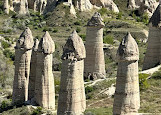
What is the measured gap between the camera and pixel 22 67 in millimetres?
26391

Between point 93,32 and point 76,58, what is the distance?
11.1 meters

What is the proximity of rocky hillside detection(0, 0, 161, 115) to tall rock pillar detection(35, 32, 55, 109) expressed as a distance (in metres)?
4.00

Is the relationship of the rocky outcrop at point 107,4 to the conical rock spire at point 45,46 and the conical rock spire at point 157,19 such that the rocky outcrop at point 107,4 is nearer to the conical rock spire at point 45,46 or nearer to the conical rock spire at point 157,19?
the conical rock spire at point 157,19

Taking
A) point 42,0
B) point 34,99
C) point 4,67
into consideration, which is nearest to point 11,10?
point 42,0

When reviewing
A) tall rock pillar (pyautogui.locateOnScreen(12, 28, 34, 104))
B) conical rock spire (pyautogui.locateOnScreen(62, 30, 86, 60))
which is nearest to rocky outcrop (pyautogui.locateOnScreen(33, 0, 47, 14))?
tall rock pillar (pyautogui.locateOnScreen(12, 28, 34, 104))

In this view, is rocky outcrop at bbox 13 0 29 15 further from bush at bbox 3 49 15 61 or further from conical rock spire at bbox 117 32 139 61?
conical rock spire at bbox 117 32 139 61

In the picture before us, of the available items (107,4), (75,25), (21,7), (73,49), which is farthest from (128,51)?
(107,4)

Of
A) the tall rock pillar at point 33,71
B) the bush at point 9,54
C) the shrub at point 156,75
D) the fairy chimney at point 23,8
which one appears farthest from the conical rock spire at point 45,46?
the fairy chimney at point 23,8

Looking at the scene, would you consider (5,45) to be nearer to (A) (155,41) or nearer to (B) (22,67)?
(A) (155,41)

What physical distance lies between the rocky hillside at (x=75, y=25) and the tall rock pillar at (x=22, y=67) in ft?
14.1

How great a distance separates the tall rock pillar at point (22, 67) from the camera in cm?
2638

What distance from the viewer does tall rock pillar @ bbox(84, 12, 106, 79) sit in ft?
101

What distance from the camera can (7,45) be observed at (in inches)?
2201

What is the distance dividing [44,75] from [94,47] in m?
6.97
